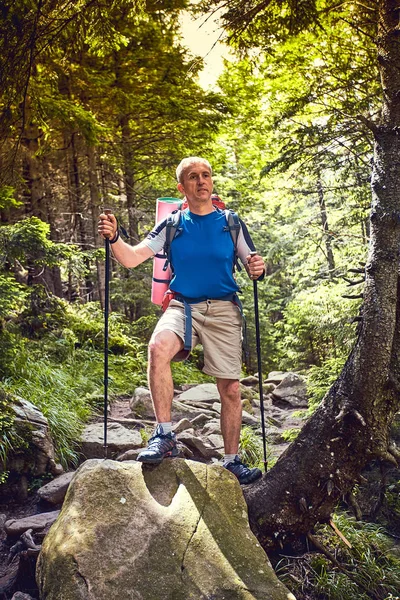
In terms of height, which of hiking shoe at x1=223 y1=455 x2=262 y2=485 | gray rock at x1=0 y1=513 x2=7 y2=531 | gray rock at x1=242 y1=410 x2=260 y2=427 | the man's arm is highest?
the man's arm

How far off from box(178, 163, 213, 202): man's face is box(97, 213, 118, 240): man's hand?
2.35 ft

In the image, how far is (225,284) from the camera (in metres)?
3.94

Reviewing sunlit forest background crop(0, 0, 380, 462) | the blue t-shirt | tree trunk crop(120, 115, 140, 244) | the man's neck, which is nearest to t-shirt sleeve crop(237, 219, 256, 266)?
the blue t-shirt

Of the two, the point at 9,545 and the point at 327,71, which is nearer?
the point at 9,545

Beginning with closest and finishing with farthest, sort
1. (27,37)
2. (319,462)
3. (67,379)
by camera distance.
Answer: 1. (319,462)
2. (27,37)
3. (67,379)

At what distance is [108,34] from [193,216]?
9.13 ft

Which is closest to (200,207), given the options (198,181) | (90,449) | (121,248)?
(198,181)

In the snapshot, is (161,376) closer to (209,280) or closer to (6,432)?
(209,280)

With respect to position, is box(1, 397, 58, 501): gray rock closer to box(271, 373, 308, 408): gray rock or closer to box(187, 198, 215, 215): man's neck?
box(187, 198, 215, 215): man's neck

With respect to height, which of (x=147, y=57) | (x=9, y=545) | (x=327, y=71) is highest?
(x=147, y=57)

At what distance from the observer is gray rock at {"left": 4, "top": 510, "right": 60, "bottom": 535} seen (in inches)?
160

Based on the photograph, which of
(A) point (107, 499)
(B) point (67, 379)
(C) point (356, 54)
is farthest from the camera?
(B) point (67, 379)

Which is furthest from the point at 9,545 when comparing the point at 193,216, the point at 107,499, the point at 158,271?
the point at 193,216

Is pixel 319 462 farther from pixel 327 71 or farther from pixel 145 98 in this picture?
pixel 145 98
